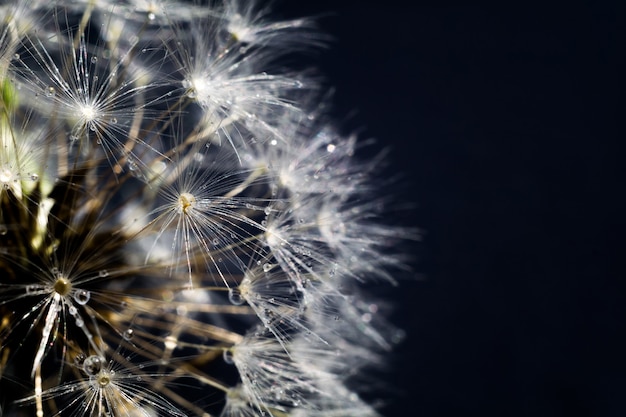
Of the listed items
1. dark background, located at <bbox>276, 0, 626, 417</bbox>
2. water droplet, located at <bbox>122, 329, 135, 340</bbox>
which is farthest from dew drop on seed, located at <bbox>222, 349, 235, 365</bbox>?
dark background, located at <bbox>276, 0, 626, 417</bbox>

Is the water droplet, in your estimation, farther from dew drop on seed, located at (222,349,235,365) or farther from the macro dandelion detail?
dew drop on seed, located at (222,349,235,365)

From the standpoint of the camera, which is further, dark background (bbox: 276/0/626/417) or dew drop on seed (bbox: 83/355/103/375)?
dark background (bbox: 276/0/626/417)

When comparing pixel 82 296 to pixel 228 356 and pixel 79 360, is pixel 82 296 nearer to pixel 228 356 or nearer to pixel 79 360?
pixel 79 360

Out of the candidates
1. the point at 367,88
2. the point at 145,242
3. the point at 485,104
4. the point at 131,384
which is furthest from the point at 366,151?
the point at 131,384

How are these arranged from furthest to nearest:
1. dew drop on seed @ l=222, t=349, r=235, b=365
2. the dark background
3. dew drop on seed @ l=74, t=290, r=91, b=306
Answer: the dark background, dew drop on seed @ l=222, t=349, r=235, b=365, dew drop on seed @ l=74, t=290, r=91, b=306

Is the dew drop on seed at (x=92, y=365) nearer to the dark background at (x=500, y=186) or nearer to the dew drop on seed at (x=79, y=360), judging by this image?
the dew drop on seed at (x=79, y=360)

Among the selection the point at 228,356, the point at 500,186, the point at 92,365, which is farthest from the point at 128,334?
the point at 500,186
